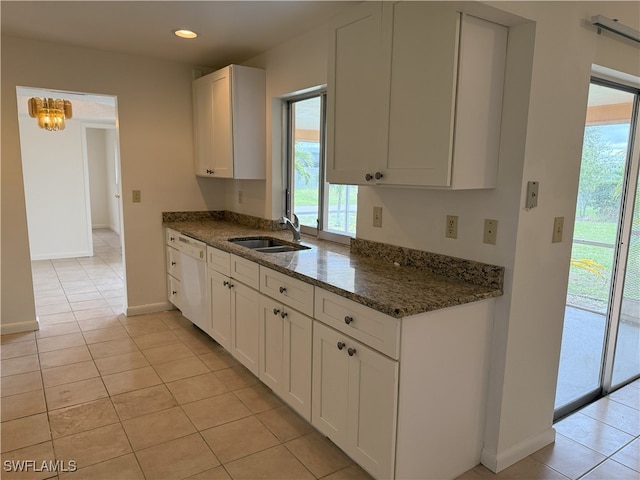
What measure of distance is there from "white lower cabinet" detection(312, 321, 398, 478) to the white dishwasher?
1.57 m

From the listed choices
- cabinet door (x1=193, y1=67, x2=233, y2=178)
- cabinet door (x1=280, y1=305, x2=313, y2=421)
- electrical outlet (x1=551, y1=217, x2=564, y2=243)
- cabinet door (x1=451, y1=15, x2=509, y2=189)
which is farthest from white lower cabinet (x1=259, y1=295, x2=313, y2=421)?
cabinet door (x1=193, y1=67, x2=233, y2=178)

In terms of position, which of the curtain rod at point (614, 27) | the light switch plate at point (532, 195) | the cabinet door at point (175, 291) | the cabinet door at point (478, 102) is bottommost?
the cabinet door at point (175, 291)

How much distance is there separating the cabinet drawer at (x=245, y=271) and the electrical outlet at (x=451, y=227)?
3.64 ft

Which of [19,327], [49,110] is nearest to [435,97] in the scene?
[19,327]

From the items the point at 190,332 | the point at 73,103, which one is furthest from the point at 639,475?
the point at 73,103

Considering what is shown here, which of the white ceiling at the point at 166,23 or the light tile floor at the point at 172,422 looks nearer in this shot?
the light tile floor at the point at 172,422

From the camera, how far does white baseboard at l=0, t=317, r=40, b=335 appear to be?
A: 3646mm

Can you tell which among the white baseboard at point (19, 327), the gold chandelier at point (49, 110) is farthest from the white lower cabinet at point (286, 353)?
the gold chandelier at point (49, 110)

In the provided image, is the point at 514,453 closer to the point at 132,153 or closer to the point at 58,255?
the point at 132,153

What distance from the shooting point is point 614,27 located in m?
2.07

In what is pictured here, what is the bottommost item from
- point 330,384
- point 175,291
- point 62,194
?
point 175,291

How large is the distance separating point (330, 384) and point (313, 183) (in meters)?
1.89

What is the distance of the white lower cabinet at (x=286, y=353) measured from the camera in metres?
2.25

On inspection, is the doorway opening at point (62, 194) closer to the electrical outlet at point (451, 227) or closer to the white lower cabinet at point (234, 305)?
the white lower cabinet at point (234, 305)
